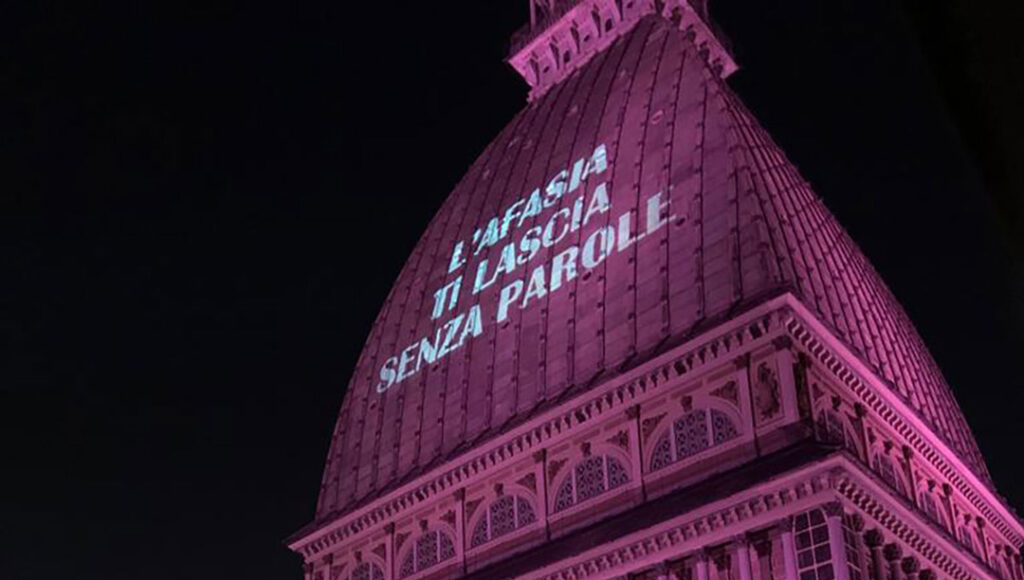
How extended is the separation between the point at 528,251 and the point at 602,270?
4.77m

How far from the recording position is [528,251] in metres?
39.7

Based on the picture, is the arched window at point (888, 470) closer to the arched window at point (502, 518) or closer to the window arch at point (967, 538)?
the window arch at point (967, 538)

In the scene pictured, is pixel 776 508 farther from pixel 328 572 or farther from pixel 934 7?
pixel 934 7

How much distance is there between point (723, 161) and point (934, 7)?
32498 millimetres

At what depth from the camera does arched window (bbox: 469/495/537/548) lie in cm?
3378

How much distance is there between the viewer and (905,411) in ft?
112

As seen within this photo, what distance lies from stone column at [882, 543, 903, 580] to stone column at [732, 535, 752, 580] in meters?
4.01

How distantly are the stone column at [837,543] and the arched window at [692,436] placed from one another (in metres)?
3.66

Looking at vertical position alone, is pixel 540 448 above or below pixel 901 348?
below

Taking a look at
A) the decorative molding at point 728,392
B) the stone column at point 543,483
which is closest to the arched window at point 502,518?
the stone column at point 543,483

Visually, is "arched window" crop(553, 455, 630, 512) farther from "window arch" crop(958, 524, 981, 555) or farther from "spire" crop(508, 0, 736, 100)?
"spire" crop(508, 0, 736, 100)

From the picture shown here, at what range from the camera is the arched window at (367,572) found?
38.0 m

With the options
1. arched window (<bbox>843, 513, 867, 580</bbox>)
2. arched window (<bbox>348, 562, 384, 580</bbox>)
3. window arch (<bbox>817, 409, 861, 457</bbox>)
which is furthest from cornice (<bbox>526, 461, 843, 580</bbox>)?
arched window (<bbox>348, 562, 384, 580</bbox>)

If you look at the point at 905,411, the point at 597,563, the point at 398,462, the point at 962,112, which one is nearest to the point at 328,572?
the point at 398,462
